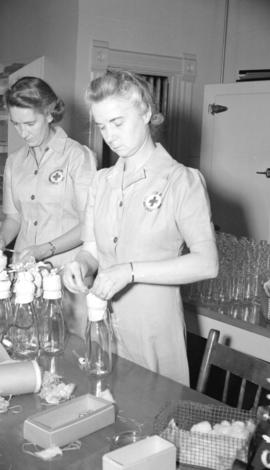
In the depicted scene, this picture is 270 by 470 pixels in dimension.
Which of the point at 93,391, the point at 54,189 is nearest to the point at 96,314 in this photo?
the point at 93,391

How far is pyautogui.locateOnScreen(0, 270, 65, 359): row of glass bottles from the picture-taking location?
1.80 metres

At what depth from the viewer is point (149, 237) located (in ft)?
6.48

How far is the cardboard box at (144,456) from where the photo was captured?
1.14m

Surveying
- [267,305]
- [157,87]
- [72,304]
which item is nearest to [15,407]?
[72,304]

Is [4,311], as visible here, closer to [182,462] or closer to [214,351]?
[214,351]

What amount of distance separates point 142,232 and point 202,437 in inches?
33.8

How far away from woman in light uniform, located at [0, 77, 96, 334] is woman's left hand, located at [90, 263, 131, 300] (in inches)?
32.8

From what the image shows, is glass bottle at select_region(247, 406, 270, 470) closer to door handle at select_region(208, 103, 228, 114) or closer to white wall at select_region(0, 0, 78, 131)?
white wall at select_region(0, 0, 78, 131)

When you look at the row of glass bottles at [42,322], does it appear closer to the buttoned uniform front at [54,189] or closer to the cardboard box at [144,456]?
the cardboard box at [144,456]

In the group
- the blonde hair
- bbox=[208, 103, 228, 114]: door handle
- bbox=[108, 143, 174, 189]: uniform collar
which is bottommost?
bbox=[108, 143, 174, 189]: uniform collar

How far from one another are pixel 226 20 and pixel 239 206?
5.19ft

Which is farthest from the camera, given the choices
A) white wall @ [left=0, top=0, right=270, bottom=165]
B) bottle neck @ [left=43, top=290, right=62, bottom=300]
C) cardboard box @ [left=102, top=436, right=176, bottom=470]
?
white wall @ [left=0, top=0, right=270, bottom=165]

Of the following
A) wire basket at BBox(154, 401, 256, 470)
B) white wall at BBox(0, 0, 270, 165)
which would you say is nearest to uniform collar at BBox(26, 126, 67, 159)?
wire basket at BBox(154, 401, 256, 470)

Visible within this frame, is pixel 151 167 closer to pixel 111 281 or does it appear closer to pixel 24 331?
pixel 111 281
